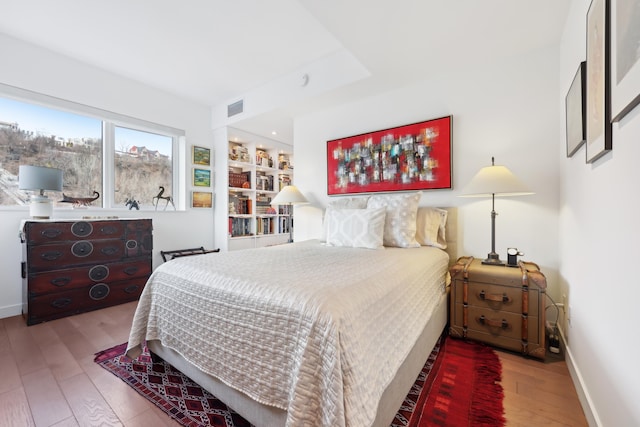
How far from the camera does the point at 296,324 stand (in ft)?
3.05

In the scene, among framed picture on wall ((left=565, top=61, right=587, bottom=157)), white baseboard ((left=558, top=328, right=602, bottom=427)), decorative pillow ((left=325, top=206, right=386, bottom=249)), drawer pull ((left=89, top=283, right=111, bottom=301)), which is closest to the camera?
white baseboard ((left=558, top=328, right=602, bottom=427))

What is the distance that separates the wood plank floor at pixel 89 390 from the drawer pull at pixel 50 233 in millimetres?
A: 814

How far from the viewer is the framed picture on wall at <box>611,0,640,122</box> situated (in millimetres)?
727

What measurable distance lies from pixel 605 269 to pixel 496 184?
95cm

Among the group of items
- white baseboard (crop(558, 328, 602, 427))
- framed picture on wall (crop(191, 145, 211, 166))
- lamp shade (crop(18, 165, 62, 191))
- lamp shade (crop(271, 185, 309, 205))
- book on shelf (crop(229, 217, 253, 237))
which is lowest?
white baseboard (crop(558, 328, 602, 427))

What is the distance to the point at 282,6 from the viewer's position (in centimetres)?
206

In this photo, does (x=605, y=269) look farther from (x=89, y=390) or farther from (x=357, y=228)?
(x=89, y=390)

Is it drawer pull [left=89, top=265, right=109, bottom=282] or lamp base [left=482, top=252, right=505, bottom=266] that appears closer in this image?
lamp base [left=482, top=252, right=505, bottom=266]

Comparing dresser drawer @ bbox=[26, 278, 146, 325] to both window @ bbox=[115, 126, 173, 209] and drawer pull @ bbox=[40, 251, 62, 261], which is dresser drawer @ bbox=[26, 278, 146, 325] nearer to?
drawer pull @ bbox=[40, 251, 62, 261]

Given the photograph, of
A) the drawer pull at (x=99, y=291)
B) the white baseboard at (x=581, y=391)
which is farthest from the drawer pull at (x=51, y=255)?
the white baseboard at (x=581, y=391)

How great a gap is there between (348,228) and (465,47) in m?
1.74

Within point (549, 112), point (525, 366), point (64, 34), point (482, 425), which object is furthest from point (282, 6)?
point (525, 366)

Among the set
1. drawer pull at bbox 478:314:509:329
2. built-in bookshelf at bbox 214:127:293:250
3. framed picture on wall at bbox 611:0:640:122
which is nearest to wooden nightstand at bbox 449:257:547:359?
drawer pull at bbox 478:314:509:329

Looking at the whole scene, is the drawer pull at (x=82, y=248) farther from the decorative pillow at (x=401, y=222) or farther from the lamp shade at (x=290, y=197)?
the decorative pillow at (x=401, y=222)
